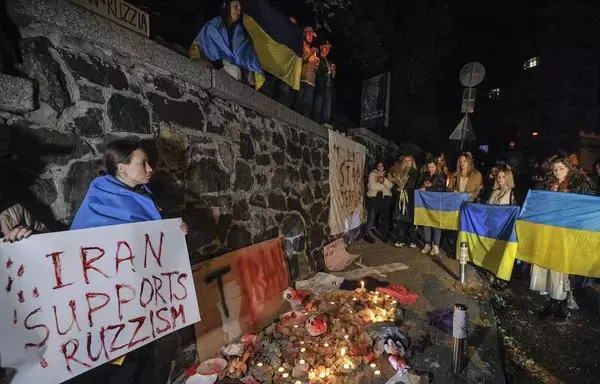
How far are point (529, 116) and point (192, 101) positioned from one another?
42005 millimetres

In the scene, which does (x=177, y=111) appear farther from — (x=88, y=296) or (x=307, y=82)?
(x=307, y=82)

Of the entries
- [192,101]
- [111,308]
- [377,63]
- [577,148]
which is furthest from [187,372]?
[577,148]

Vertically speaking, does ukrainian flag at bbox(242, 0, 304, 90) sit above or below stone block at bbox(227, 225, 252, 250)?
above

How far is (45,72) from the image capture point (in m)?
1.99

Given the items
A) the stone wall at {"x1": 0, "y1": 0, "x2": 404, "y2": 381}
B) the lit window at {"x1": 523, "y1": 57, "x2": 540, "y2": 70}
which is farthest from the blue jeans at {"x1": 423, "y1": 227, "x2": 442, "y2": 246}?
the lit window at {"x1": 523, "y1": 57, "x2": 540, "y2": 70}

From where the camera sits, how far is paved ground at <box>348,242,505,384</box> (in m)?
3.05

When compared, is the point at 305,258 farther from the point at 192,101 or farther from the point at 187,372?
the point at 192,101

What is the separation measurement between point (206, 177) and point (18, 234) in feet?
5.92

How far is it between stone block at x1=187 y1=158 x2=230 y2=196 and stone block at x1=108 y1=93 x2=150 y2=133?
2.15 ft

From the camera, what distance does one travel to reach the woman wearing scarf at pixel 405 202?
7801 millimetres

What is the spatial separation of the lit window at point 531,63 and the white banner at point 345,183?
37557 millimetres

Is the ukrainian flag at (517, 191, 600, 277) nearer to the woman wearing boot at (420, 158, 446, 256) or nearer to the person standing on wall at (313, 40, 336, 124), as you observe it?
the woman wearing boot at (420, 158, 446, 256)

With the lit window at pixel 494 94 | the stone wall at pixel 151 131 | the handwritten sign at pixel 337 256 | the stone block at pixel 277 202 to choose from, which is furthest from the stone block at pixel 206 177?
the lit window at pixel 494 94

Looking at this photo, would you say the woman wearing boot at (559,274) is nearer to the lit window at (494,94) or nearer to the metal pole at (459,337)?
the metal pole at (459,337)
